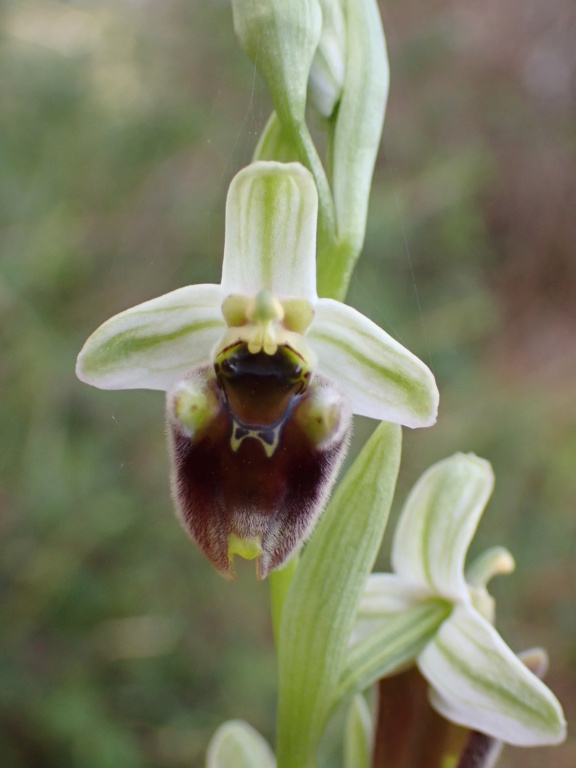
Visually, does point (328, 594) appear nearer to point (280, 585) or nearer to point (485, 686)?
point (280, 585)

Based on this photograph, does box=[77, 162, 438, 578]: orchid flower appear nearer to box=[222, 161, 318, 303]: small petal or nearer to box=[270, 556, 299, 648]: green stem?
box=[222, 161, 318, 303]: small petal

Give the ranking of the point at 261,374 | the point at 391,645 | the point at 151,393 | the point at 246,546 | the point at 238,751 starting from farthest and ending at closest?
the point at 151,393 → the point at 238,751 → the point at 391,645 → the point at 261,374 → the point at 246,546

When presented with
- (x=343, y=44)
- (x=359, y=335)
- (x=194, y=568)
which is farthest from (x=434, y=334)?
(x=359, y=335)

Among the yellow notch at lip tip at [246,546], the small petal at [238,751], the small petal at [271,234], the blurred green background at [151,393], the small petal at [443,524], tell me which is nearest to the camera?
the yellow notch at lip tip at [246,546]

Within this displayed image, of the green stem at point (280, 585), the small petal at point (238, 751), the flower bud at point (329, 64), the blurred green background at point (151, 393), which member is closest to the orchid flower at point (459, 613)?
the green stem at point (280, 585)

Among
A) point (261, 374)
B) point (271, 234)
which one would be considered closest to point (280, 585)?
point (261, 374)

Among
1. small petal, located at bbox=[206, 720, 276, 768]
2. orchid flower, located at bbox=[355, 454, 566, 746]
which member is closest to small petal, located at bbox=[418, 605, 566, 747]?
orchid flower, located at bbox=[355, 454, 566, 746]

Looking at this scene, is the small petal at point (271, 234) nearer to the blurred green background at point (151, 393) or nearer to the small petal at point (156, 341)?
the small petal at point (156, 341)
